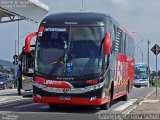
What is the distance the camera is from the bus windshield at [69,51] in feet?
63.1

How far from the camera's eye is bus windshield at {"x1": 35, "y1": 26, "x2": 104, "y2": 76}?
1923 cm

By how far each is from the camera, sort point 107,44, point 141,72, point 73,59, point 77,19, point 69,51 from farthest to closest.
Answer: point 141,72, point 77,19, point 69,51, point 73,59, point 107,44

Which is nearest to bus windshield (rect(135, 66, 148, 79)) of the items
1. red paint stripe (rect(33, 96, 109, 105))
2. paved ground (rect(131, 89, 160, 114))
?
paved ground (rect(131, 89, 160, 114))

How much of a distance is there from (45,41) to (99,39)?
200 cm

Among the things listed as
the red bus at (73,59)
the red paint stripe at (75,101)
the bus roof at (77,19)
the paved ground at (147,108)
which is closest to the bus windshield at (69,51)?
the red bus at (73,59)

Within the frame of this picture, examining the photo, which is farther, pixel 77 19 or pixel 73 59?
pixel 77 19

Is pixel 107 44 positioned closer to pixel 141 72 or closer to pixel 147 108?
pixel 147 108

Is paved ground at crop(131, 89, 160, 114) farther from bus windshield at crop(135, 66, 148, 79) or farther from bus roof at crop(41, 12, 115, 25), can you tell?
bus windshield at crop(135, 66, 148, 79)

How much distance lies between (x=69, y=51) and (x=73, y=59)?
346 mm

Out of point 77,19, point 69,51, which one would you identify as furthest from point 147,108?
point 77,19

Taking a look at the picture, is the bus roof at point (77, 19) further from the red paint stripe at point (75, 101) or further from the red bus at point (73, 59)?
the red paint stripe at point (75, 101)

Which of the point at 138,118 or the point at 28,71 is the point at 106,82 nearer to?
the point at 138,118

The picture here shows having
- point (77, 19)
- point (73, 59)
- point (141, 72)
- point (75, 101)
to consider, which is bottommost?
point (75, 101)

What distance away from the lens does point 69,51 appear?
19.5 metres
